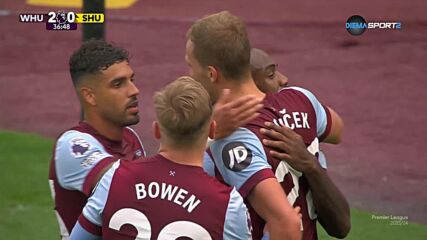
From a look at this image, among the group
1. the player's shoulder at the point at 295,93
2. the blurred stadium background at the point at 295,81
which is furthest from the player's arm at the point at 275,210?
the blurred stadium background at the point at 295,81

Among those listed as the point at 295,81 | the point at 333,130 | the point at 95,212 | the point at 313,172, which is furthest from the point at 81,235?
the point at 295,81

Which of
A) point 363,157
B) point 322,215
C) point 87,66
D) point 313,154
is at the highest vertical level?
point 87,66

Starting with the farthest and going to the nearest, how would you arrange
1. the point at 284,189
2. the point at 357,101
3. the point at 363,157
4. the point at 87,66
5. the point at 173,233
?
the point at 357,101 → the point at 363,157 → the point at 87,66 → the point at 284,189 → the point at 173,233

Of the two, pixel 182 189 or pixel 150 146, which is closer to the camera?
pixel 182 189

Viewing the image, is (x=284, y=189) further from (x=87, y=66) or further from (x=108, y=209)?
(x=87, y=66)

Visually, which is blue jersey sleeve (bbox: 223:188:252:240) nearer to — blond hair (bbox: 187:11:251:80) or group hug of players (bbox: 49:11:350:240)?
group hug of players (bbox: 49:11:350:240)

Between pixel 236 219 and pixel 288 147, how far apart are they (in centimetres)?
46

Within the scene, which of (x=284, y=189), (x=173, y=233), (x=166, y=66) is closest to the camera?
(x=173, y=233)

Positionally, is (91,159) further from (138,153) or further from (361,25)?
(361,25)

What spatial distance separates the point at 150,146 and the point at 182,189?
252 inches

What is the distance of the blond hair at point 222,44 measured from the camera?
3.39 meters

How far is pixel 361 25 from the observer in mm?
13188

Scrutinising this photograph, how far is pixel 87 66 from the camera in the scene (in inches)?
153

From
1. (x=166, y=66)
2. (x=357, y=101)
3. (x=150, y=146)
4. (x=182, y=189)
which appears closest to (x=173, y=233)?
(x=182, y=189)
